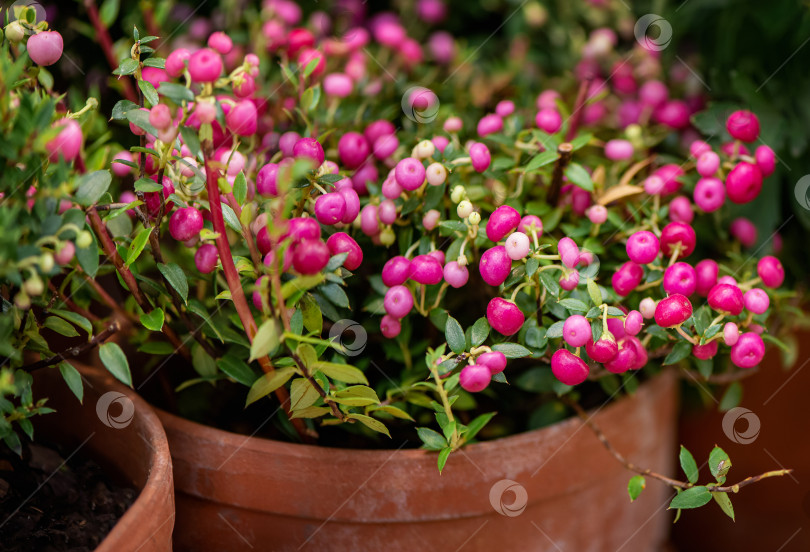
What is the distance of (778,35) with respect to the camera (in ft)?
2.44

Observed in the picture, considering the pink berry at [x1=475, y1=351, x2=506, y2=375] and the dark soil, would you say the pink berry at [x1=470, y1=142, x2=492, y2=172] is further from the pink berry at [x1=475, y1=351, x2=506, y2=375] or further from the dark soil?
the dark soil

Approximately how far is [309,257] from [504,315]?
5.5 inches

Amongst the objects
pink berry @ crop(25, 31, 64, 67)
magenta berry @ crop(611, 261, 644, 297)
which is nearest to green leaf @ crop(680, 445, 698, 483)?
magenta berry @ crop(611, 261, 644, 297)

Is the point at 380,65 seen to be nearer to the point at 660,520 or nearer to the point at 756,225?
the point at 756,225

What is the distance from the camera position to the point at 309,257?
384 mm

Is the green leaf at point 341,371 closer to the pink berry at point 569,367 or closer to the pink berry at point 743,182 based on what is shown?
the pink berry at point 569,367

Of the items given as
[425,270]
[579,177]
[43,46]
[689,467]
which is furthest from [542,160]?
[43,46]

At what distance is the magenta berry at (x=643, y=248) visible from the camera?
19.4 inches

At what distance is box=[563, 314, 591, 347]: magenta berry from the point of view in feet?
1.45

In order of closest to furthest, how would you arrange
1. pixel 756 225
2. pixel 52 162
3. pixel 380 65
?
1. pixel 52 162
2. pixel 756 225
3. pixel 380 65

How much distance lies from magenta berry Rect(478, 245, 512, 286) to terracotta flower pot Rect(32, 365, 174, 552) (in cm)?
25

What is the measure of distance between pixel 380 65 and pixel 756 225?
1.50 ft

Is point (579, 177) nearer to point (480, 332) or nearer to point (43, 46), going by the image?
point (480, 332)

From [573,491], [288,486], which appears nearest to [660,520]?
[573,491]
